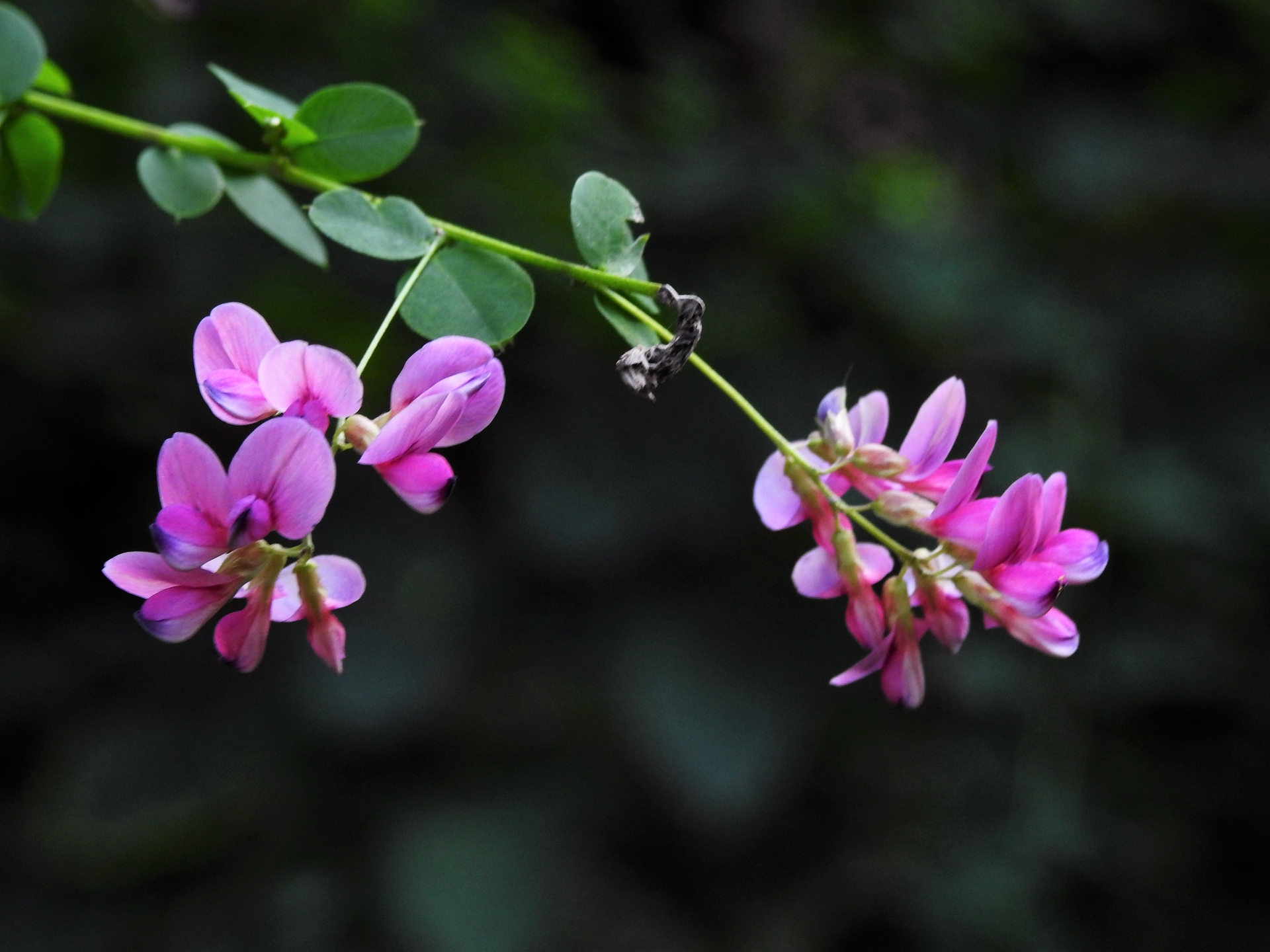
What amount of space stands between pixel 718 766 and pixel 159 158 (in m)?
1.05

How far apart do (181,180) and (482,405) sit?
0.98 ft

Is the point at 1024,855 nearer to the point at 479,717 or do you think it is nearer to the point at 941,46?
the point at 479,717

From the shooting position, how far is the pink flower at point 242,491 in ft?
1.29

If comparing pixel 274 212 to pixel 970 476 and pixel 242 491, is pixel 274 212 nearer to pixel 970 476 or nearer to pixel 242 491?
pixel 242 491

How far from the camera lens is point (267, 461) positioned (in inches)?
15.7

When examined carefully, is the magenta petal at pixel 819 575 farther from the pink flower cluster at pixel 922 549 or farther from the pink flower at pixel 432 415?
the pink flower at pixel 432 415

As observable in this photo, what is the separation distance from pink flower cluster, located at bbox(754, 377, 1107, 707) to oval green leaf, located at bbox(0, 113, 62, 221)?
0.42 m

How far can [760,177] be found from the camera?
5.41 ft

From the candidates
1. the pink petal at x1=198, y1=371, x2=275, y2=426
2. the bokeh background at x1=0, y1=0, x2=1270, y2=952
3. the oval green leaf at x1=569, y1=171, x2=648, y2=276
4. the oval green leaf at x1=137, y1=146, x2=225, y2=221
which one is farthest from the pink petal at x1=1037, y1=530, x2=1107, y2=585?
the bokeh background at x1=0, y1=0, x2=1270, y2=952

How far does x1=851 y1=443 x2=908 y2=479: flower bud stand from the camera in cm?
51

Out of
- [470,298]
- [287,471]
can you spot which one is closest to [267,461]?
[287,471]

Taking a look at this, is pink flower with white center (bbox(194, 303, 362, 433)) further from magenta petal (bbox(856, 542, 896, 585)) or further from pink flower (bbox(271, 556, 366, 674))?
magenta petal (bbox(856, 542, 896, 585))

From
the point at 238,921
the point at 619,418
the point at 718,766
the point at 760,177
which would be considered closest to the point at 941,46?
the point at 760,177

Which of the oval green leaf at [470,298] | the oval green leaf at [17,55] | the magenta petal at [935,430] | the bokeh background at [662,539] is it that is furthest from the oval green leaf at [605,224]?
the bokeh background at [662,539]
